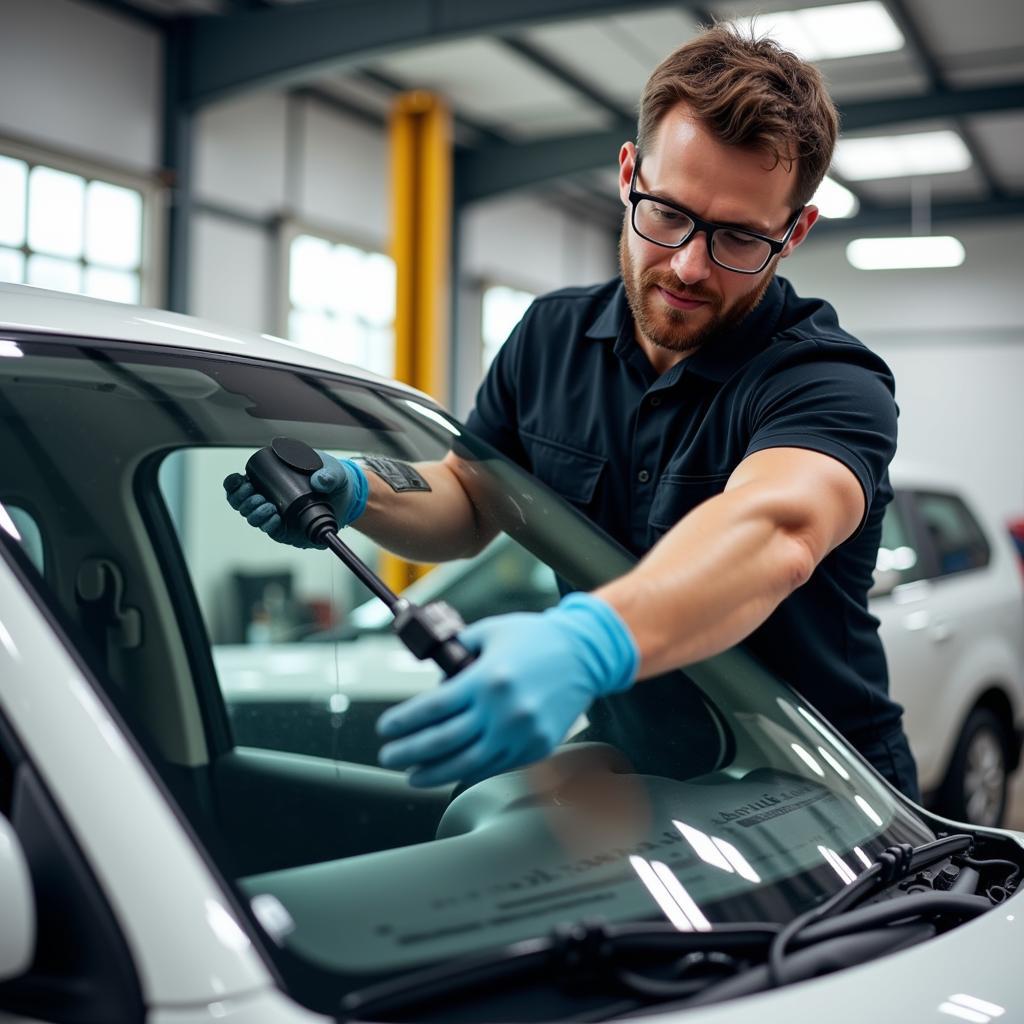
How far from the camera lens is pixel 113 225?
6770 millimetres

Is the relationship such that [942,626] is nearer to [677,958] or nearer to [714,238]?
[714,238]

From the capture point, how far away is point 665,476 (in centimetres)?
167

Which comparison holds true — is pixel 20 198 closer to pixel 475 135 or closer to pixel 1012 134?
pixel 475 135

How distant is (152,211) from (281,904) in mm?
6552

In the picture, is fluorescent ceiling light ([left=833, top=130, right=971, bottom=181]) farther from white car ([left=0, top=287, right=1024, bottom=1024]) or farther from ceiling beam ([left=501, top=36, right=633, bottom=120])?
white car ([left=0, top=287, right=1024, bottom=1024])

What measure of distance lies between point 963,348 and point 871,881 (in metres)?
12.4

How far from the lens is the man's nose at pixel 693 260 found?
1.55 m

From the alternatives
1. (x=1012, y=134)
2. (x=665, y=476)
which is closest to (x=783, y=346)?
(x=665, y=476)

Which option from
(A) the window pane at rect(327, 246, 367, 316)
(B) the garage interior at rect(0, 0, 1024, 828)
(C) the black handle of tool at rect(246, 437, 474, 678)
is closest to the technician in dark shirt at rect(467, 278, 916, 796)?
(C) the black handle of tool at rect(246, 437, 474, 678)

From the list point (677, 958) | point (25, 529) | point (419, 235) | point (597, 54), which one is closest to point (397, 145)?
point (419, 235)

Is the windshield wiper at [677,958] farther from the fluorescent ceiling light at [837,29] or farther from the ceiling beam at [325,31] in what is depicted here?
the fluorescent ceiling light at [837,29]

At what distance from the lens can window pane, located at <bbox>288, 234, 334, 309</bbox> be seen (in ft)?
26.9

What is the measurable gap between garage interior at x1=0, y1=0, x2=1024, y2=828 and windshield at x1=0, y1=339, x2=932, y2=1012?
294 cm

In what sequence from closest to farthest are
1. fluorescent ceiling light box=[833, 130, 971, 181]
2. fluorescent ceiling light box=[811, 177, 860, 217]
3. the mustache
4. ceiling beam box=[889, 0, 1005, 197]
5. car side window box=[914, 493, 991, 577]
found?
the mustache → car side window box=[914, 493, 991, 577] → ceiling beam box=[889, 0, 1005, 197] → fluorescent ceiling light box=[811, 177, 860, 217] → fluorescent ceiling light box=[833, 130, 971, 181]
